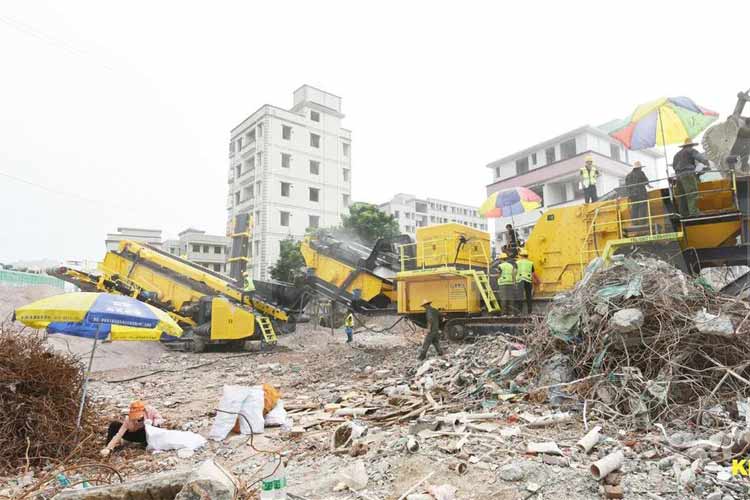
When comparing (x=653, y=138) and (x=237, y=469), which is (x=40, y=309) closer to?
(x=237, y=469)

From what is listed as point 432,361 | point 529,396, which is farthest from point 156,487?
point 432,361

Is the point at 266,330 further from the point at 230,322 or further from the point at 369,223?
the point at 369,223

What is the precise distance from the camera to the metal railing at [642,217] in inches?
298

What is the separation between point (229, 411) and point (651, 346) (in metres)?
Result: 4.61

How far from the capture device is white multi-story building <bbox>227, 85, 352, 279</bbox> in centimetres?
3191

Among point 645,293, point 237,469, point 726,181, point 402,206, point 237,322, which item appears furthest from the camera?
point 402,206

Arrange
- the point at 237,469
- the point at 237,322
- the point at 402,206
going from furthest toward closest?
the point at 402,206 → the point at 237,322 → the point at 237,469

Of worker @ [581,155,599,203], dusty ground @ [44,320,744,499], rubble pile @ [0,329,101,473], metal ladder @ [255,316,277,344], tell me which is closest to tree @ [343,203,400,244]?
metal ladder @ [255,316,277,344]

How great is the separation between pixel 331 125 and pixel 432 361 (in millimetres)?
31620

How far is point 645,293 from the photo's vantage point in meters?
5.34

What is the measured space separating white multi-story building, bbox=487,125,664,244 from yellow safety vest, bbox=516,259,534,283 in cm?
1828

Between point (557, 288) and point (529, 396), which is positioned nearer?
point (529, 396)

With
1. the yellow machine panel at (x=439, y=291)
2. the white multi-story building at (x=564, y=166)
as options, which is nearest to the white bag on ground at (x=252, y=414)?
the yellow machine panel at (x=439, y=291)

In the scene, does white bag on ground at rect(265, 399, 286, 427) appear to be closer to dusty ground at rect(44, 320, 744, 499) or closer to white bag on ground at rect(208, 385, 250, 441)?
dusty ground at rect(44, 320, 744, 499)
